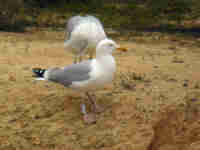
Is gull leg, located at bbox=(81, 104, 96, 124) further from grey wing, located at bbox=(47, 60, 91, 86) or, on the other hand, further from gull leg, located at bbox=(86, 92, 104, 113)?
grey wing, located at bbox=(47, 60, 91, 86)

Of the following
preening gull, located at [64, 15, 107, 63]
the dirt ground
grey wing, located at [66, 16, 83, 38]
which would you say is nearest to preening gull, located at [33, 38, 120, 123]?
the dirt ground

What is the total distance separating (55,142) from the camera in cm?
415

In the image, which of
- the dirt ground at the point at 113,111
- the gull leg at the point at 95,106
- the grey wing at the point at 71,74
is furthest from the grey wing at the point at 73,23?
the gull leg at the point at 95,106

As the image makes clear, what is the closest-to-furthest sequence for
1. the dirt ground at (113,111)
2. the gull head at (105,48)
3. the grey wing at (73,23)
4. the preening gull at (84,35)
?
the dirt ground at (113,111)
the gull head at (105,48)
the preening gull at (84,35)
the grey wing at (73,23)

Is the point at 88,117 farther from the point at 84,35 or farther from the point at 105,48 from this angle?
the point at 84,35

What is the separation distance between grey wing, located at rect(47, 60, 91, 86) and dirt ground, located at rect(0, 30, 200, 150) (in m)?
0.39

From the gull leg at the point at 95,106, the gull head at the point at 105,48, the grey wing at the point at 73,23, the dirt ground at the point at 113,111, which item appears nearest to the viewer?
the dirt ground at the point at 113,111

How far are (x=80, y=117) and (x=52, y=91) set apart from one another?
847 millimetres

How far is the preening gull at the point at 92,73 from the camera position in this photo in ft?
13.9

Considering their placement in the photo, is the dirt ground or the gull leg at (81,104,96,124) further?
the gull leg at (81,104,96,124)

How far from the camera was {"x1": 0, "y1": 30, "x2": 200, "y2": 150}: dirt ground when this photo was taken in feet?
13.7

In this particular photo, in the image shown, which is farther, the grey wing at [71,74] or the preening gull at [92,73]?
the grey wing at [71,74]

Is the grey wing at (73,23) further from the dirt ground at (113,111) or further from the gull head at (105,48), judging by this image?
the gull head at (105,48)

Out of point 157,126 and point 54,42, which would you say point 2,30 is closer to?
point 54,42
